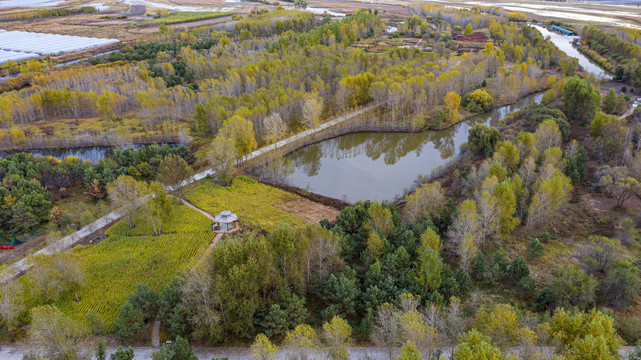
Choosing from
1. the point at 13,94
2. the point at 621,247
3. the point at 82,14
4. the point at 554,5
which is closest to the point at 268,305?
the point at 621,247

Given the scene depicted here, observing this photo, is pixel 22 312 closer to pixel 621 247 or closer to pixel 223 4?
pixel 621 247

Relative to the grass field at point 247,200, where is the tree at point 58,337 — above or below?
above

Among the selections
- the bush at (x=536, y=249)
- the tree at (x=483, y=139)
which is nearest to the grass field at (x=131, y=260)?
the bush at (x=536, y=249)

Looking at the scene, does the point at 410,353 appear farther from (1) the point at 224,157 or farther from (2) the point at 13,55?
(2) the point at 13,55

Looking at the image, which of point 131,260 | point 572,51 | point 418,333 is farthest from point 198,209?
point 572,51

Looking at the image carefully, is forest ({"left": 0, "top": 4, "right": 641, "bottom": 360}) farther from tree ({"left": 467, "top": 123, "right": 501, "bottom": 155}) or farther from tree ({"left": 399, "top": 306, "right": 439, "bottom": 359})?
tree ({"left": 467, "top": 123, "right": 501, "bottom": 155})

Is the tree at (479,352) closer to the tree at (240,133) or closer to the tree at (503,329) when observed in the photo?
the tree at (503,329)
